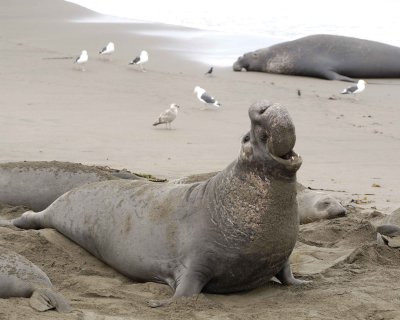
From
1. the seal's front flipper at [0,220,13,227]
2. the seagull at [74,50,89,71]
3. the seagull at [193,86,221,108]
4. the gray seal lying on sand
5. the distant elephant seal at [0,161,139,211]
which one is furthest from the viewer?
the seagull at [74,50,89,71]

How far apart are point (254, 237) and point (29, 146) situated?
16.7 ft

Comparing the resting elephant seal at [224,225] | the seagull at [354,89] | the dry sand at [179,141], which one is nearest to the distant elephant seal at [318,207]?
the dry sand at [179,141]

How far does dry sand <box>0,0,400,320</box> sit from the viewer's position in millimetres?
4762

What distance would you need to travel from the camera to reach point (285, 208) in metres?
4.80

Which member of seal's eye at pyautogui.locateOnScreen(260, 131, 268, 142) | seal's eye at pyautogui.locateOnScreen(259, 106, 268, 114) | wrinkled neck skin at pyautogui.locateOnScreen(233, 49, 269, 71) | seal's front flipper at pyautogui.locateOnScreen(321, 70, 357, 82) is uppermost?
seal's eye at pyautogui.locateOnScreen(259, 106, 268, 114)

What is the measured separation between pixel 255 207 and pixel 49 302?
115 cm

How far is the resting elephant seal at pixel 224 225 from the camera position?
A: 464cm

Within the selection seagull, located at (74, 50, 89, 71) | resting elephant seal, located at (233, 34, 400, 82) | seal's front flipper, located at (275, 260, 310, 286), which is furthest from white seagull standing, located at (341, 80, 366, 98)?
seal's front flipper, located at (275, 260, 310, 286)

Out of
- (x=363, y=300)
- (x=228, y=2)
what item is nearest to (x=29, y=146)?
(x=363, y=300)

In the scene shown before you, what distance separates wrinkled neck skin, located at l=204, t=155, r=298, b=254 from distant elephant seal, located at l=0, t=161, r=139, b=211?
2.38m

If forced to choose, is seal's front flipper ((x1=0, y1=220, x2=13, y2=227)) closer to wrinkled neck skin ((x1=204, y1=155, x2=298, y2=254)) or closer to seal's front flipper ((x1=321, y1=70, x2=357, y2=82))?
wrinkled neck skin ((x1=204, y1=155, x2=298, y2=254))

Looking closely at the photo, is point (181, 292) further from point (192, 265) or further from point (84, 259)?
point (84, 259)

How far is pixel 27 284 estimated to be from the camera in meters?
4.52

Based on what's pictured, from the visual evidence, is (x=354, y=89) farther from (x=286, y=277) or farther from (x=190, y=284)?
(x=190, y=284)
